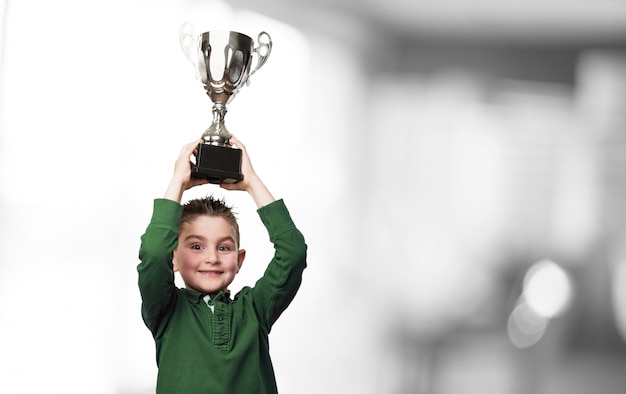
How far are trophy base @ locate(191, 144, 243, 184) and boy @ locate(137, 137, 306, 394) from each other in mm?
21

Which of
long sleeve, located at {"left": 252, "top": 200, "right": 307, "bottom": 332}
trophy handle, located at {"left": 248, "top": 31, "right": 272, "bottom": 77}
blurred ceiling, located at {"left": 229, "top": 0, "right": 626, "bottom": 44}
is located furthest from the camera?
blurred ceiling, located at {"left": 229, "top": 0, "right": 626, "bottom": 44}

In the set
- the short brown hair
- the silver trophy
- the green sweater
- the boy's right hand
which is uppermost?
the silver trophy

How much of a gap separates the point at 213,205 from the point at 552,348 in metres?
3.30

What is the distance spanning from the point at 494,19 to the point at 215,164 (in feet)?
11.1

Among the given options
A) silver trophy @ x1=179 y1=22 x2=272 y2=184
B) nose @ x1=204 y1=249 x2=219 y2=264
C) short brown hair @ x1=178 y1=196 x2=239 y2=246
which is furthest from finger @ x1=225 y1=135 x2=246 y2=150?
nose @ x1=204 y1=249 x2=219 y2=264

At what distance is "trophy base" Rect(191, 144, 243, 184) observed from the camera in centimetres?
164

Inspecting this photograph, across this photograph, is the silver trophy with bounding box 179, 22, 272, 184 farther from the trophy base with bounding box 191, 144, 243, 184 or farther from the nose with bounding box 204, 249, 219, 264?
the nose with bounding box 204, 249, 219, 264

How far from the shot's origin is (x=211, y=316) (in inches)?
62.9

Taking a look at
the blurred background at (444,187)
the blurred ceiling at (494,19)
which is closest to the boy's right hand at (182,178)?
the blurred background at (444,187)

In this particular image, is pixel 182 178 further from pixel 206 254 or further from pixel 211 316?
pixel 211 316

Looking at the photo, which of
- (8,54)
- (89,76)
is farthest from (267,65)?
(8,54)

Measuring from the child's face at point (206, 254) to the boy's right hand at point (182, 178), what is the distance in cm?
7

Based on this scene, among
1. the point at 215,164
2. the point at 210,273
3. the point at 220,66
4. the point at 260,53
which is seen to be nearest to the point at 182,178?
the point at 215,164

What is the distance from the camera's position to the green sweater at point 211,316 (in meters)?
1.53
